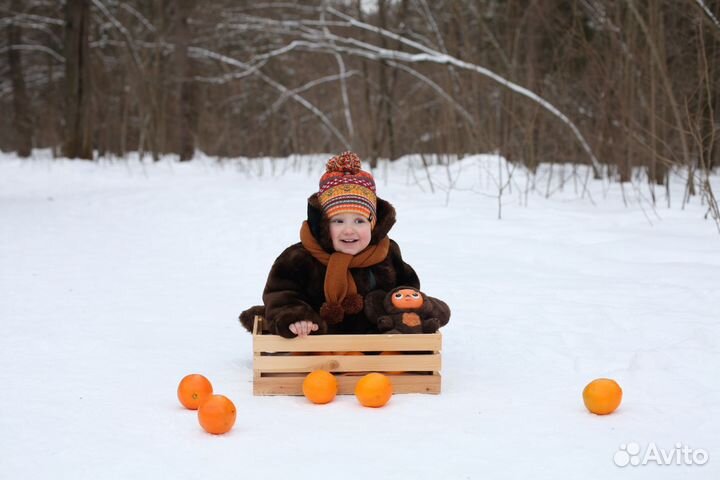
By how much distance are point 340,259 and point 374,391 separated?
0.68m

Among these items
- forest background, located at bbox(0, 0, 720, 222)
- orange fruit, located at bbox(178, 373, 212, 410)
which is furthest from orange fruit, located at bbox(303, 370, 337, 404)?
forest background, located at bbox(0, 0, 720, 222)

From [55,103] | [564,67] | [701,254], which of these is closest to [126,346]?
[701,254]

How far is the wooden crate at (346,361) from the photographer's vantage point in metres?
3.57

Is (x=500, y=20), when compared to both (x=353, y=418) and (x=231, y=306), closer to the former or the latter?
(x=231, y=306)

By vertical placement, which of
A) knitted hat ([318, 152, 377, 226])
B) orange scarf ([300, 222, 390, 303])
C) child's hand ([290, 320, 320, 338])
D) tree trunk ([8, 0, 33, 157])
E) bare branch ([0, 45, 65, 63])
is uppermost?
bare branch ([0, 45, 65, 63])

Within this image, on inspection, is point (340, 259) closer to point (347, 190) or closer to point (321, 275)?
point (321, 275)

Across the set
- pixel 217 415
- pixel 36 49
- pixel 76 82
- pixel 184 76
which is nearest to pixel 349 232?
pixel 217 415

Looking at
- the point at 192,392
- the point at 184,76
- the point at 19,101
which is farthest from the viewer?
the point at 19,101

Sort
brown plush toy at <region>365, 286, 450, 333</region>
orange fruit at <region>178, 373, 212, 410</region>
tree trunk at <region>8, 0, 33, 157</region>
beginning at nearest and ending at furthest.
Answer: orange fruit at <region>178, 373, 212, 410</region> < brown plush toy at <region>365, 286, 450, 333</region> < tree trunk at <region>8, 0, 33, 157</region>

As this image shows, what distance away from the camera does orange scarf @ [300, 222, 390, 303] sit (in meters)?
3.74

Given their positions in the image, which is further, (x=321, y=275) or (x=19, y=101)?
(x=19, y=101)

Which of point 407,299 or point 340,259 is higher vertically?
point 340,259

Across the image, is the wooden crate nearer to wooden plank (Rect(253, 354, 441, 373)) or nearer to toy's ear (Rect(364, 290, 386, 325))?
wooden plank (Rect(253, 354, 441, 373))
